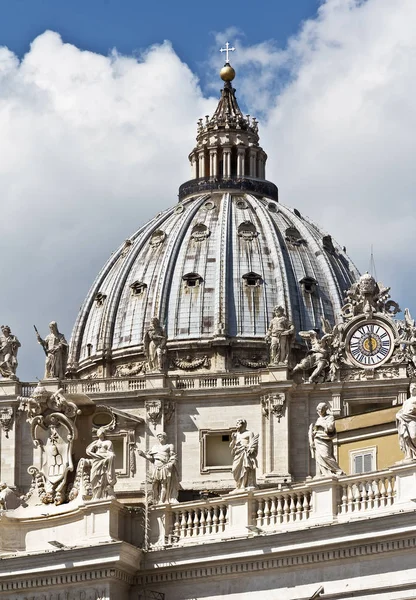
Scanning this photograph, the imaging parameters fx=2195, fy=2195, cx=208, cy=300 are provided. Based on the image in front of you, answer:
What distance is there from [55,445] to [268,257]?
3829 inches

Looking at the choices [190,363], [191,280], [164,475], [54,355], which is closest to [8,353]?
[54,355]

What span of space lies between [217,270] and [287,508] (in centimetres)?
10035

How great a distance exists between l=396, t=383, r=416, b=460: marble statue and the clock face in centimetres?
5692

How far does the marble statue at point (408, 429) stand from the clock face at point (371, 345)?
56.9m

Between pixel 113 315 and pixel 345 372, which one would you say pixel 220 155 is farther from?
pixel 345 372

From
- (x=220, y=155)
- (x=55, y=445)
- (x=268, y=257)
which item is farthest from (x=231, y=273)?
(x=55, y=445)

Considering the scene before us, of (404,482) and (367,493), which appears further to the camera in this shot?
(367,493)

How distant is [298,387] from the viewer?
326 ft

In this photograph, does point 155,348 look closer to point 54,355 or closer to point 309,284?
point 54,355

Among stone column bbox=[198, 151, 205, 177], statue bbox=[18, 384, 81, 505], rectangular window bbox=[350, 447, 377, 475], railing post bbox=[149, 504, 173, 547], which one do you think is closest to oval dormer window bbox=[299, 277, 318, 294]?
stone column bbox=[198, 151, 205, 177]

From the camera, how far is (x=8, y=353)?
103188 mm

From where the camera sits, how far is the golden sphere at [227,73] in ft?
508

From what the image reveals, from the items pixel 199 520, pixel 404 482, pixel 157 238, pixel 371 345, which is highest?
pixel 157 238

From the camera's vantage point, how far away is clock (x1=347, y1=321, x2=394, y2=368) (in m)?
100
